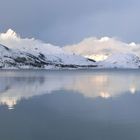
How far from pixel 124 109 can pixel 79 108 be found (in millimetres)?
5223

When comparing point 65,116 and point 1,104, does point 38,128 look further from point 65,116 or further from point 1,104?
point 1,104

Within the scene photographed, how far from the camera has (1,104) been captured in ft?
143

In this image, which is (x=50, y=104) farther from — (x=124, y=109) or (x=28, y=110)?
(x=124, y=109)

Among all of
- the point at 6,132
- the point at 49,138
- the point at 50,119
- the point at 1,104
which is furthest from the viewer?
the point at 1,104

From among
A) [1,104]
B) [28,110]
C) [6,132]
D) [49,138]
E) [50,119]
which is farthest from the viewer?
[1,104]

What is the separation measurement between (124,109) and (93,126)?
12148 millimetres

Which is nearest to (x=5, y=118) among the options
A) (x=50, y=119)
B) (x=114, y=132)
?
Answer: (x=50, y=119)

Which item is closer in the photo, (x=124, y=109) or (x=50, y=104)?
(x=124, y=109)

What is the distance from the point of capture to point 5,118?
111 feet

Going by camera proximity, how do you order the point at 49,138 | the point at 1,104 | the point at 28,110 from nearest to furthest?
1. the point at 49,138
2. the point at 28,110
3. the point at 1,104

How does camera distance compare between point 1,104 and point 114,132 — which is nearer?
point 114,132

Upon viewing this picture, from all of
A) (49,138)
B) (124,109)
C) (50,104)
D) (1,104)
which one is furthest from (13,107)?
(49,138)

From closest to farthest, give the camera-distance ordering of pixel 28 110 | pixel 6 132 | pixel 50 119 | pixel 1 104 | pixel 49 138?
1. pixel 49 138
2. pixel 6 132
3. pixel 50 119
4. pixel 28 110
5. pixel 1 104

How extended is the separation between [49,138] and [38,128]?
3489 mm
